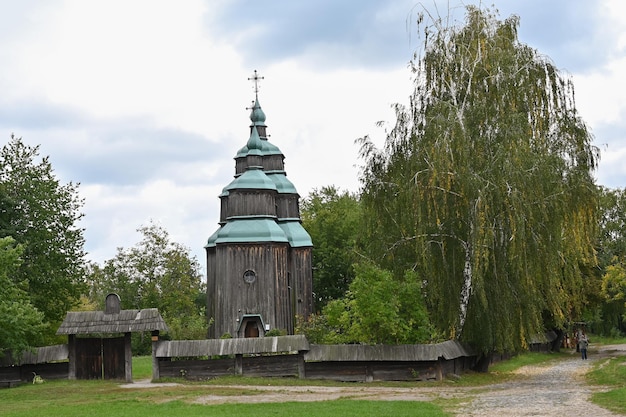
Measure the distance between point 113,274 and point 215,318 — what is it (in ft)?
→ 43.4

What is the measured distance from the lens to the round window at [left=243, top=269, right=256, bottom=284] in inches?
1618

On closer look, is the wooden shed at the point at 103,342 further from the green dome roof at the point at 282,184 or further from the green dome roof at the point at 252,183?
the green dome roof at the point at 282,184

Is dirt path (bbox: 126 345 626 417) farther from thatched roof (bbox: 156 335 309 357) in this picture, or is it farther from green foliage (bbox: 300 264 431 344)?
green foliage (bbox: 300 264 431 344)

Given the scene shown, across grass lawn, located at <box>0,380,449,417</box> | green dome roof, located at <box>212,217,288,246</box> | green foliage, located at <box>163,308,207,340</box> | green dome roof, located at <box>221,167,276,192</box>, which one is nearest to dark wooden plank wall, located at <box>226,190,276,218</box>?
green dome roof, located at <box>221,167,276,192</box>

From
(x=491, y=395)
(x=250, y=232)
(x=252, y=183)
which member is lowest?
(x=491, y=395)

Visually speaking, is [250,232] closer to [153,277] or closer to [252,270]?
[252,270]

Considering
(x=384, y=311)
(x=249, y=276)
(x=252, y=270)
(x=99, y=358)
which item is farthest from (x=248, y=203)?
(x=384, y=311)

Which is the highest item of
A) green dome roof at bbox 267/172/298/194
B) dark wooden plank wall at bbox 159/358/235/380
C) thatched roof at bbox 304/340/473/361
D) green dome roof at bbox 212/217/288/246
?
green dome roof at bbox 267/172/298/194

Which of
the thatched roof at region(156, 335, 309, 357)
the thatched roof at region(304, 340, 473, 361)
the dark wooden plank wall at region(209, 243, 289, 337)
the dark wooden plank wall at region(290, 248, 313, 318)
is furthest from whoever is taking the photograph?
A: the dark wooden plank wall at region(290, 248, 313, 318)

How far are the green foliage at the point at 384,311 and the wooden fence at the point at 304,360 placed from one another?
1.78 ft

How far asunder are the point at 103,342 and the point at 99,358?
559 millimetres

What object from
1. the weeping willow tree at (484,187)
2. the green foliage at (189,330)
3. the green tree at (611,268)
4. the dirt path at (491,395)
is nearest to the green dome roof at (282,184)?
the green foliage at (189,330)

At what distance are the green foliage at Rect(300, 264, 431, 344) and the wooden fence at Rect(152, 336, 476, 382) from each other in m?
0.54

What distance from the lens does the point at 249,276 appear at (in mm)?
41219
